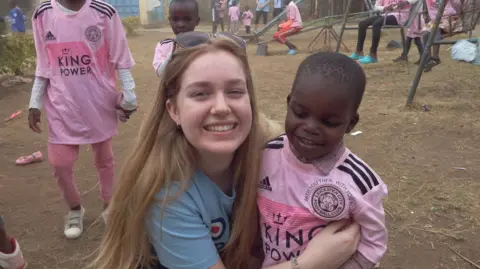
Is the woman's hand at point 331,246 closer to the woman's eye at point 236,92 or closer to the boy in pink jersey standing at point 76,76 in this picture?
the woman's eye at point 236,92

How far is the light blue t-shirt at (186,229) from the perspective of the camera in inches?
57.3

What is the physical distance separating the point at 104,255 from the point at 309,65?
1.01 meters

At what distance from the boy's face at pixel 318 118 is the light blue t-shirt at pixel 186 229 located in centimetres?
37

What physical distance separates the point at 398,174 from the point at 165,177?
2.56 meters

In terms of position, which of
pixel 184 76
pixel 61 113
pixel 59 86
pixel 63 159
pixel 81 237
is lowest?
pixel 81 237

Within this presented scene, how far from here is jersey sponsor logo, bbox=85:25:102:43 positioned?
2.56 meters

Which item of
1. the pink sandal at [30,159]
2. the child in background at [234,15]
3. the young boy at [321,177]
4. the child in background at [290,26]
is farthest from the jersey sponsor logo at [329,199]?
the child in background at [234,15]

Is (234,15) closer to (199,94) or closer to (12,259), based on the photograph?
(12,259)

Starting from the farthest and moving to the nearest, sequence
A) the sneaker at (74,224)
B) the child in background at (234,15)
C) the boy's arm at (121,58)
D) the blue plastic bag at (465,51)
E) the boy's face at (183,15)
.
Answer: the child in background at (234,15) < the blue plastic bag at (465,51) < the boy's face at (183,15) < the sneaker at (74,224) < the boy's arm at (121,58)

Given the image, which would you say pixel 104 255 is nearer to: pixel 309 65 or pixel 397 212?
pixel 309 65

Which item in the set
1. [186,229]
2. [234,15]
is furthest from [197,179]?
[234,15]

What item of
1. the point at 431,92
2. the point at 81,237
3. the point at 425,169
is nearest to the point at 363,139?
the point at 425,169

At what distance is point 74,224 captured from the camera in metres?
2.90

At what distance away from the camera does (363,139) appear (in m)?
4.33
